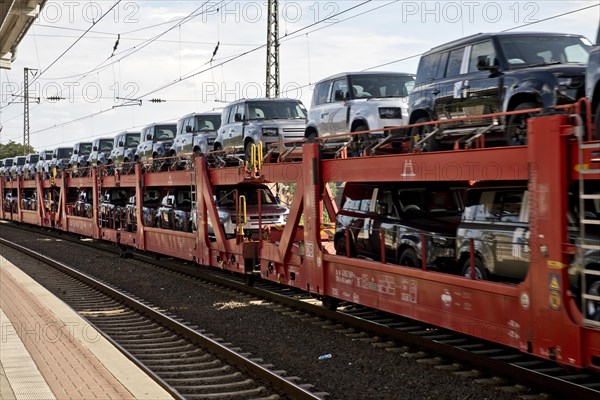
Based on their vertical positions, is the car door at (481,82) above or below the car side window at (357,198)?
above

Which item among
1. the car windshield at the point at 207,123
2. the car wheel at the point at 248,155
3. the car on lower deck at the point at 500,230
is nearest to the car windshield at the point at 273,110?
the car wheel at the point at 248,155

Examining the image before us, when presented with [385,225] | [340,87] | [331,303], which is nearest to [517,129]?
[385,225]

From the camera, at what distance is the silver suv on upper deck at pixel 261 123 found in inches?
691

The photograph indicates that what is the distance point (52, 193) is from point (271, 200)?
20.1m

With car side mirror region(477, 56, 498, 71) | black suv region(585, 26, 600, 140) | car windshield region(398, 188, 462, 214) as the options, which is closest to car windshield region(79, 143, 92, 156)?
car windshield region(398, 188, 462, 214)

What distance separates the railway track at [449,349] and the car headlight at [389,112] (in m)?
3.28

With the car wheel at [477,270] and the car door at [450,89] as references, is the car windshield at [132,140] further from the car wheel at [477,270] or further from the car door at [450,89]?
the car wheel at [477,270]

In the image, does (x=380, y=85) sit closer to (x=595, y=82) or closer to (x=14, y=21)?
(x=14, y=21)

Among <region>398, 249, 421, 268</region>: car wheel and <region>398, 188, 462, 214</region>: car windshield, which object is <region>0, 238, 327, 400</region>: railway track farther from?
<region>398, 188, 462, 214</region>: car windshield

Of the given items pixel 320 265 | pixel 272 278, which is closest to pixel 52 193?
pixel 272 278

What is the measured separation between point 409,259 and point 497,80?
2.70 metres

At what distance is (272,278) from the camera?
47.3 feet

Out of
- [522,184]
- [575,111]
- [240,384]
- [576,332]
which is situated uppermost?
[575,111]

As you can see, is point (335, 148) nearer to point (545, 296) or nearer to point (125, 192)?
point (545, 296)
